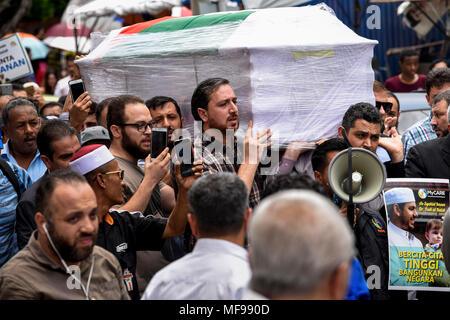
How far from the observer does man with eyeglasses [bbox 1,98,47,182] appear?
231 inches

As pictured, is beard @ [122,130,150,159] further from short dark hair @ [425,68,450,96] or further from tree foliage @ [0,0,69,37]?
tree foliage @ [0,0,69,37]

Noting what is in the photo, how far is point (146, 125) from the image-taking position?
500 centimetres

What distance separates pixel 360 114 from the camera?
4.82m

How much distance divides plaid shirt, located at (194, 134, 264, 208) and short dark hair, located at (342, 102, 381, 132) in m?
0.72

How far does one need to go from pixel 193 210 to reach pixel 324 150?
5.54ft

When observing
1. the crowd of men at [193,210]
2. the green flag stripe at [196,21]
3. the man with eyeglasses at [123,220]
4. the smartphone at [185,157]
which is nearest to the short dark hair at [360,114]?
the crowd of men at [193,210]

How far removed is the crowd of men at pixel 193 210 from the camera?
2.05 metres

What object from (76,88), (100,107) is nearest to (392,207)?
(100,107)

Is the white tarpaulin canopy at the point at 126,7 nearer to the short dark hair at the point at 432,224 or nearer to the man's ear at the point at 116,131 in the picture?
the man's ear at the point at 116,131

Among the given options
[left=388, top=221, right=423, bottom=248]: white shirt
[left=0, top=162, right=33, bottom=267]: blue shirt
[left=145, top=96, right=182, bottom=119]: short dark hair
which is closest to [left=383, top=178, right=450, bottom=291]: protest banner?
[left=388, top=221, right=423, bottom=248]: white shirt

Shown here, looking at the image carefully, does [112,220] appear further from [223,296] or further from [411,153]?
[411,153]

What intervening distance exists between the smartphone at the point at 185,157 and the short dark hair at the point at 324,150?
2.67 ft
